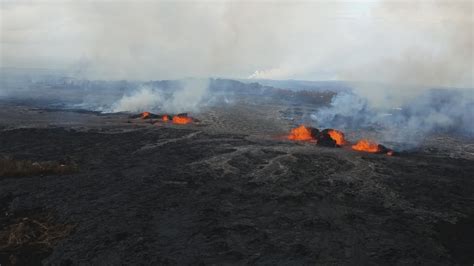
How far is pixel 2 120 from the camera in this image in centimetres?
6325

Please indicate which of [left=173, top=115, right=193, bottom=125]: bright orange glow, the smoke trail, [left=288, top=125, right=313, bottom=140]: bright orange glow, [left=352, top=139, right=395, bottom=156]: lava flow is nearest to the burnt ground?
[left=352, top=139, right=395, bottom=156]: lava flow

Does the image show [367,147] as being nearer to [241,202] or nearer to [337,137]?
[337,137]

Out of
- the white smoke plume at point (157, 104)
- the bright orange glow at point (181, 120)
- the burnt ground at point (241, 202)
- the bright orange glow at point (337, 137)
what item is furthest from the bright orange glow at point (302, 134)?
the white smoke plume at point (157, 104)

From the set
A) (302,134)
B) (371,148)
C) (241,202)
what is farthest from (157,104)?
(241,202)

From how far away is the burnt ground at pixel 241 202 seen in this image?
21453 mm

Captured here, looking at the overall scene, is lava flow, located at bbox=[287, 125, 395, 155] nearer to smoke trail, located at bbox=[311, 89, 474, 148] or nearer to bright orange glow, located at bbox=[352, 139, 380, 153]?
bright orange glow, located at bbox=[352, 139, 380, 153]

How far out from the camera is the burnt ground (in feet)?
70.4

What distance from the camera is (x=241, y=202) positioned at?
2842cm

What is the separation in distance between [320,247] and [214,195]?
9541 millimetres

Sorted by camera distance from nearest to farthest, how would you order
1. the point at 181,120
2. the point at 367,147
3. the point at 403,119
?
the point at 367,147 < the point at 181,120 < the point at 403,119

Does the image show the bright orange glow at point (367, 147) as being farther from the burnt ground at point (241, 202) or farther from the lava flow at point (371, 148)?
the burnt ground at point (241, 202)

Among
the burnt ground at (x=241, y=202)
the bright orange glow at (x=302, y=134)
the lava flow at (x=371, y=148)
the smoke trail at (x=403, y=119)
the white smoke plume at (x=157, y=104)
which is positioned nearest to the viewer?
the burnt ground at (x=241, y=202)

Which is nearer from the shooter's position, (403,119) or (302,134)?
(302,134)

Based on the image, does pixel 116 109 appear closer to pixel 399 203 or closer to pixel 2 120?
pixel 2 120
